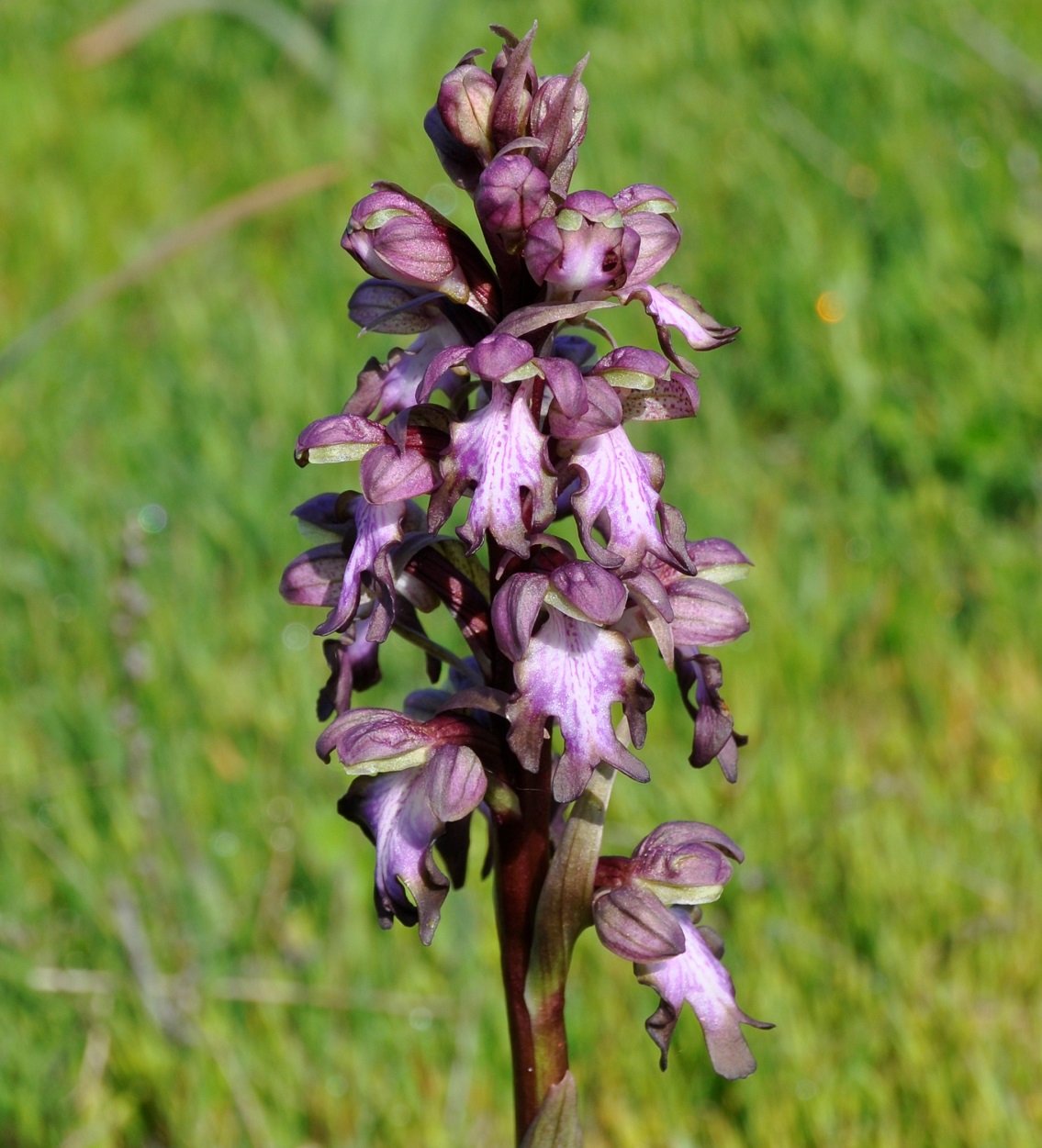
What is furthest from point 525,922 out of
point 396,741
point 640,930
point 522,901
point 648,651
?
point 648,651

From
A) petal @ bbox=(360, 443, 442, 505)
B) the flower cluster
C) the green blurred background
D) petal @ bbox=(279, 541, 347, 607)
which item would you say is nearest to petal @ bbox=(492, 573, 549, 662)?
the flower cluster

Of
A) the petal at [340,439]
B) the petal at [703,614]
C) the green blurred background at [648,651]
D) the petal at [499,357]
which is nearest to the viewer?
the petal at [499,357]

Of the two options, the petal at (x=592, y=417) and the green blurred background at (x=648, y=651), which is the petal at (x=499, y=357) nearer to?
the petal at (x=592, y=417)

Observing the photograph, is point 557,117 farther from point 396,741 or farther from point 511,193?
point 396,741

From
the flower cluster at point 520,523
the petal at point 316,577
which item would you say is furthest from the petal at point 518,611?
the petal at point 316,577

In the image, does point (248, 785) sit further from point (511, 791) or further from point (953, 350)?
point (953, 350)

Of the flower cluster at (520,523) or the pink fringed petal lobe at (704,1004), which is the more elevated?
the flower cluster at (520,523)

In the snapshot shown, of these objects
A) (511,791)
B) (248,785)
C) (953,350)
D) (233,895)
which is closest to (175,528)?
(248,785)
